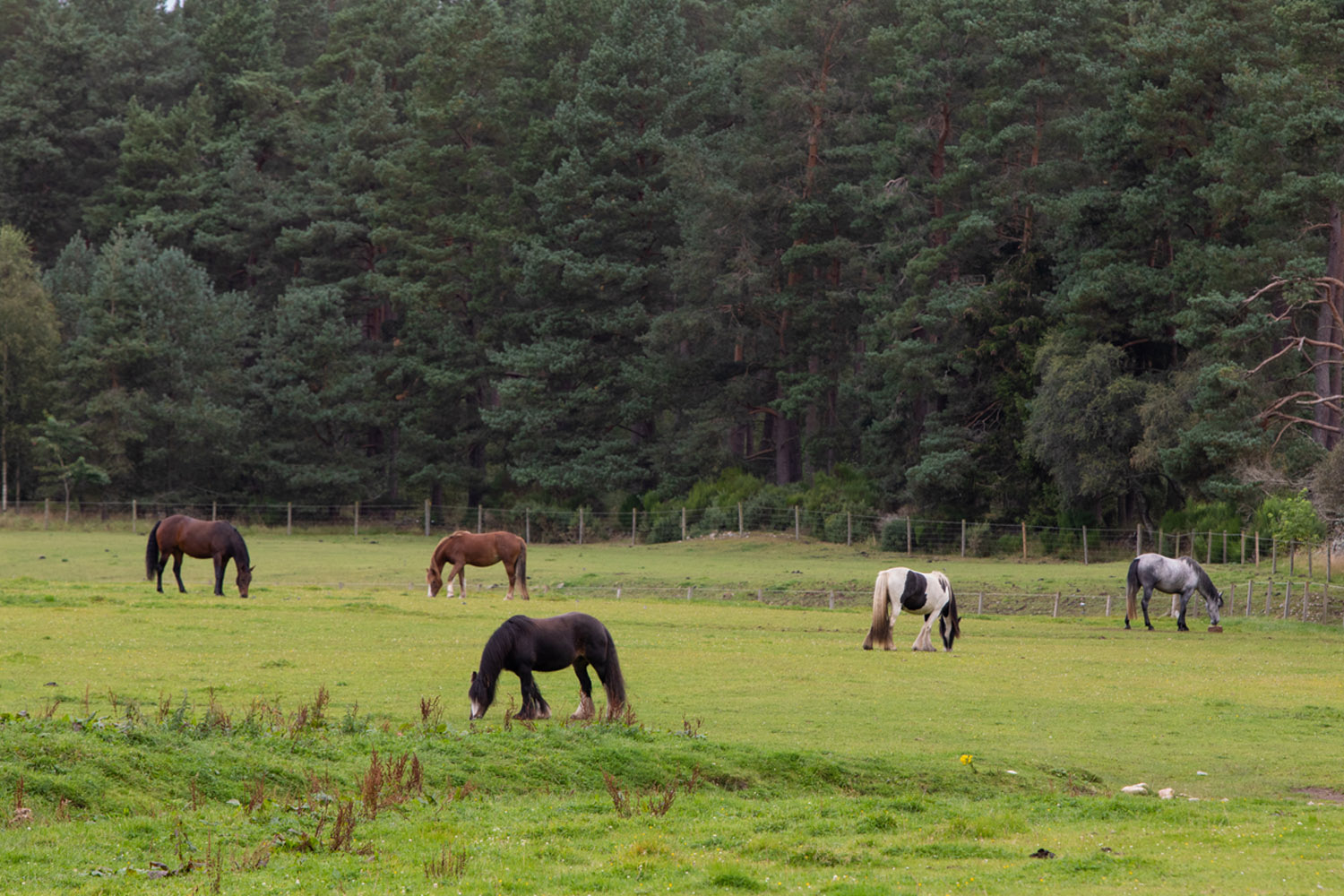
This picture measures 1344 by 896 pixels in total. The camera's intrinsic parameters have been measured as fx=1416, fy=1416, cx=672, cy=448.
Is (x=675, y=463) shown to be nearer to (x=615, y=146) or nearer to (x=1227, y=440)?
(x=615, y=146)

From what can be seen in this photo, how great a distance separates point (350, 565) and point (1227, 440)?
94.0ft

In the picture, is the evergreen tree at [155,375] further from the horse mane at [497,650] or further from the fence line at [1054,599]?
the horse mane at [497,650]

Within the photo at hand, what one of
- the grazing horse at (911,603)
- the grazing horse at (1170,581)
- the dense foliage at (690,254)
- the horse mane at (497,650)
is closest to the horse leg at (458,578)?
the grazing horse at (911,603)

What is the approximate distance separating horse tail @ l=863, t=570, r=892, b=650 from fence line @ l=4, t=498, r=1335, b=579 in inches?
620

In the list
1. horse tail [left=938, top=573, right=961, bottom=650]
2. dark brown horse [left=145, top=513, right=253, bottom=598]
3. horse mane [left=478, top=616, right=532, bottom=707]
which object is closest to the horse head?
horse tail [left=938, top=573, right=961, bottom=650]

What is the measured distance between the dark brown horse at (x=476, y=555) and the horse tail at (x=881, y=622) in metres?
10.7

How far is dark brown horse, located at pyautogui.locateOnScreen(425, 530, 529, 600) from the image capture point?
1340 inches

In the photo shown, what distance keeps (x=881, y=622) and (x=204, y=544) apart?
15.1 m

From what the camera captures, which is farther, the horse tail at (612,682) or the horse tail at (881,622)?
the horse tail at (881,622)

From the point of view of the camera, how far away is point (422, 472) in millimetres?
73438

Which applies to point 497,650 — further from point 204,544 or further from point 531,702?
point 204,544

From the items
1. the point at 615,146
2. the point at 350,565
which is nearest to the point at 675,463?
the point at 615,146

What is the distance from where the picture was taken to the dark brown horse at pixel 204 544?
30859 mm

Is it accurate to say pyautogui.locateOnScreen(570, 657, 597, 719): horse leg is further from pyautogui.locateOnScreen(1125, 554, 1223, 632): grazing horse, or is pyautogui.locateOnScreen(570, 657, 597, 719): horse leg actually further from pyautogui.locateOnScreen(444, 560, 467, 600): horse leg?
pyautogui.locateOnScreen(1125, 554, 1223, 632): grazing horse
